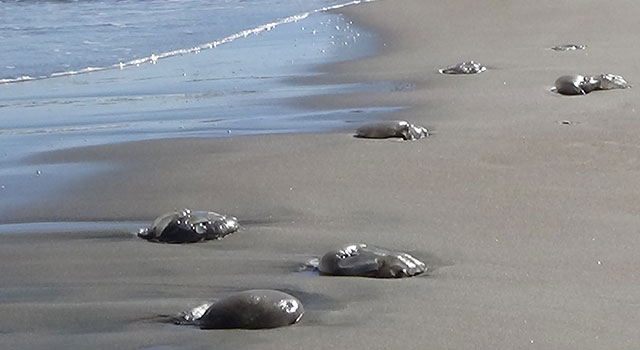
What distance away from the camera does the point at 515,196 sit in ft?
12.2

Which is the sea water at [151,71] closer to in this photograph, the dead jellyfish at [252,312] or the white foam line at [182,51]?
the white foam line at [182,51]

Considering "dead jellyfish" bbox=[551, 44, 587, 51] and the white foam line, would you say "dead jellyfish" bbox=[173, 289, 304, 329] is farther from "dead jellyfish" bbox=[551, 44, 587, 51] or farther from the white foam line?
"dead jellyfish" bbox=[551, 44, 587, 51]

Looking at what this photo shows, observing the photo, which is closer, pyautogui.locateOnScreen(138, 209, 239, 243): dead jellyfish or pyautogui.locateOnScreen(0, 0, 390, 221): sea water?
pyautogui.locateOnScreen(138, 209, 239, 243): dead jellyfish

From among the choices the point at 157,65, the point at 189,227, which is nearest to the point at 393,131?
the point at 189,227

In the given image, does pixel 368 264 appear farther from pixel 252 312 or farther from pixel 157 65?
pixel 157 65

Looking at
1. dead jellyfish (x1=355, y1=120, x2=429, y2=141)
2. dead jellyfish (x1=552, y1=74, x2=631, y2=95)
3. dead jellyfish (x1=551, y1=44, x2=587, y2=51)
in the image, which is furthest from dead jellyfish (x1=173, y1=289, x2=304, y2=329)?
dead jellyfish (x1=551, y1=44, x2=587, y2=51)

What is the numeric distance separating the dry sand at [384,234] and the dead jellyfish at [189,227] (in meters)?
0.05

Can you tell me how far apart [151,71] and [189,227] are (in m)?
4.63

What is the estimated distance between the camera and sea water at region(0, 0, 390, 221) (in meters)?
5.34

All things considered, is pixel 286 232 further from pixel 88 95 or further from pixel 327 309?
pixel 88 95

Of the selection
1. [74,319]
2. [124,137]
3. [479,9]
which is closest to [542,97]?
[124,137]

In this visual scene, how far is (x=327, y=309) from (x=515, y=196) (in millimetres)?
1304

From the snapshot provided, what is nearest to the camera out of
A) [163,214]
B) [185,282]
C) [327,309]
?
[327,309]

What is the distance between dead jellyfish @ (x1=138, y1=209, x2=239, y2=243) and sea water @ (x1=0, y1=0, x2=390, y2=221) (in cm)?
82
